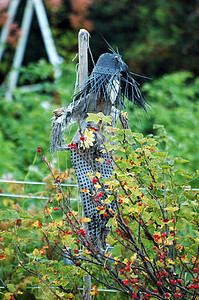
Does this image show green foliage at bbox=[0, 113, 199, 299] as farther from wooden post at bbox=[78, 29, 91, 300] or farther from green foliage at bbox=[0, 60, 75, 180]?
green foliage at bbox=[0, 60, 75, 180]

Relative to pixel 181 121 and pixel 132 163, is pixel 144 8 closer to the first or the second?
pixel 181 121

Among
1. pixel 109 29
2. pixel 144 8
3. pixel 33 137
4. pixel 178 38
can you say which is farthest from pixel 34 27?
pixel 33 137

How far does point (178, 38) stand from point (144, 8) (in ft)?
3.66

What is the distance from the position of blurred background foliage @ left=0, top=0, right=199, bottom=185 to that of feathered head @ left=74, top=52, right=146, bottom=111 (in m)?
2.77

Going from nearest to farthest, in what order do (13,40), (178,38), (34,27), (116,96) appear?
(116,96), (13,40), (178,38), (34,27)

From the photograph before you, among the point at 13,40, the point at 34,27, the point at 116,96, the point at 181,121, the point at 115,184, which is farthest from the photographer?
the point at 34,27

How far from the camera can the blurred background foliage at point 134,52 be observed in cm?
492

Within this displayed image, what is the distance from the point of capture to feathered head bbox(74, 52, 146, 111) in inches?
72.0

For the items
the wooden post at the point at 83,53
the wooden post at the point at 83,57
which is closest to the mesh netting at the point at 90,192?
the wooden post at the point at 83,57

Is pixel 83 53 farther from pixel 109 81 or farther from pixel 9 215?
pixel 9 215

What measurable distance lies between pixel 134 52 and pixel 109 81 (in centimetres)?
666

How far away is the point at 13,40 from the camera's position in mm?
6766

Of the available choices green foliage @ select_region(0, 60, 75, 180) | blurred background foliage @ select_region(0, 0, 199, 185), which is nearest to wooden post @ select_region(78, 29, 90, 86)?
green foliage @ select_region(0, 60, 75, 180)

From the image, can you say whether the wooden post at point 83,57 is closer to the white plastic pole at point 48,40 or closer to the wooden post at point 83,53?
the wooden post at point 83,53
